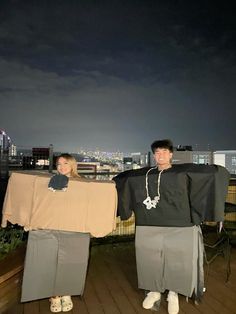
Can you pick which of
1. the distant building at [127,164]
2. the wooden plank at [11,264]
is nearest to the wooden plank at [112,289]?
the wooden plank at [11,264]

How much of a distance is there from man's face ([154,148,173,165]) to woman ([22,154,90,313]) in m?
0.76

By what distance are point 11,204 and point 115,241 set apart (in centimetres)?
239

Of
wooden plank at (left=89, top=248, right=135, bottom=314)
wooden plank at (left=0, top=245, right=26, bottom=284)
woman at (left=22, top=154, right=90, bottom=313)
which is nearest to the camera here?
woman at (left=22, top=154, right=90, bottom=313)

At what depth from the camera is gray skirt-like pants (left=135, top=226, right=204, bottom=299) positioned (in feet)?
8.79

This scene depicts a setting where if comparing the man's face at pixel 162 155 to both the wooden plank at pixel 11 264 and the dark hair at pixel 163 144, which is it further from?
the wooden plank at pixel 11 264

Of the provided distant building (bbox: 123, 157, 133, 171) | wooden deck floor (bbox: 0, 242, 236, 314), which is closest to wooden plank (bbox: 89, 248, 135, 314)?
wooden deck floor (bbox: 0, 242, 236, 314)

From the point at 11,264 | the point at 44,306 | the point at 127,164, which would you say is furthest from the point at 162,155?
the point at 127,164

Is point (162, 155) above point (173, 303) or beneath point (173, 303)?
above

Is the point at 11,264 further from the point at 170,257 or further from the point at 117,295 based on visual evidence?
the point at 170,257

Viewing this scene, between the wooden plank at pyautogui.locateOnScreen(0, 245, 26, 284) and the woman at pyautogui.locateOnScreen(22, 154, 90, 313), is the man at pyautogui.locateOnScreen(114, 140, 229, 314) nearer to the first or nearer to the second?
the woman at pyautogui.locateOnScreen(22, 154, 90, 313)

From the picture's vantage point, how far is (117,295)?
3072 millimetres

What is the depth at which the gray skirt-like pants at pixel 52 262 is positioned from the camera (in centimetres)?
260

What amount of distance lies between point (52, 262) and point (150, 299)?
94 cm

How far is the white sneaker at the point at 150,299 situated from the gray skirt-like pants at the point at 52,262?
0.64 m
